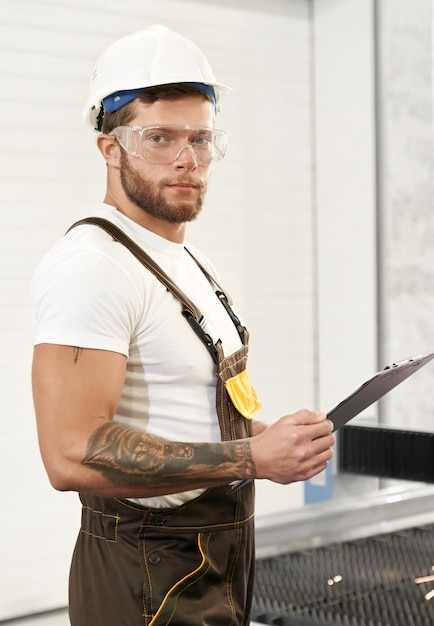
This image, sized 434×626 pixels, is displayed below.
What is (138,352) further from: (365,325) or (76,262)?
(365,325)

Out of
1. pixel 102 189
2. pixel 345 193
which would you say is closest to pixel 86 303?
pixel 102 189

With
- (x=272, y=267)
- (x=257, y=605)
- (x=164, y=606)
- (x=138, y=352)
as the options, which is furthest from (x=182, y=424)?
(x=272, y=267)

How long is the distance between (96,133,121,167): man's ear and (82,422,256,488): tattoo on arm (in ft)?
2.13

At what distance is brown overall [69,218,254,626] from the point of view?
6.47 ft

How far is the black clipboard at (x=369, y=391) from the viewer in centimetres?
191

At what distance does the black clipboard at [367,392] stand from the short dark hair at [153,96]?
2.42ft

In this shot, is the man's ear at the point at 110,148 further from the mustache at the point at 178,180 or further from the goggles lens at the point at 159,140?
the mustache at the point at 178,180

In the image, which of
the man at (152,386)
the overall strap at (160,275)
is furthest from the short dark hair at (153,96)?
the overall strap at (160,275)

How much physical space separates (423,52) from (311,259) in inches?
51.4

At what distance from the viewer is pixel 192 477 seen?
1.82 metres

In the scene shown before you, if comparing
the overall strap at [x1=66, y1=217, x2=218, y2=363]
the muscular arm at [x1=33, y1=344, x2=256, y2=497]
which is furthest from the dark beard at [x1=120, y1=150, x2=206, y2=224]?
the muscular arm at [x1=33, y1=344, x2=256, y2=497]

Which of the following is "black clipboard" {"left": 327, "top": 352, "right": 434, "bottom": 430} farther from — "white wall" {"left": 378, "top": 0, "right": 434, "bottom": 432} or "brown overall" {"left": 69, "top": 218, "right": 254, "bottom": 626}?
"white wall" {"left": 378, "top": 0, "right": 434, "bottom": 432}

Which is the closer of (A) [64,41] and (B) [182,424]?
(B) [182,424]

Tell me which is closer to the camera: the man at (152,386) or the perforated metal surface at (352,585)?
the man at (152,386)
